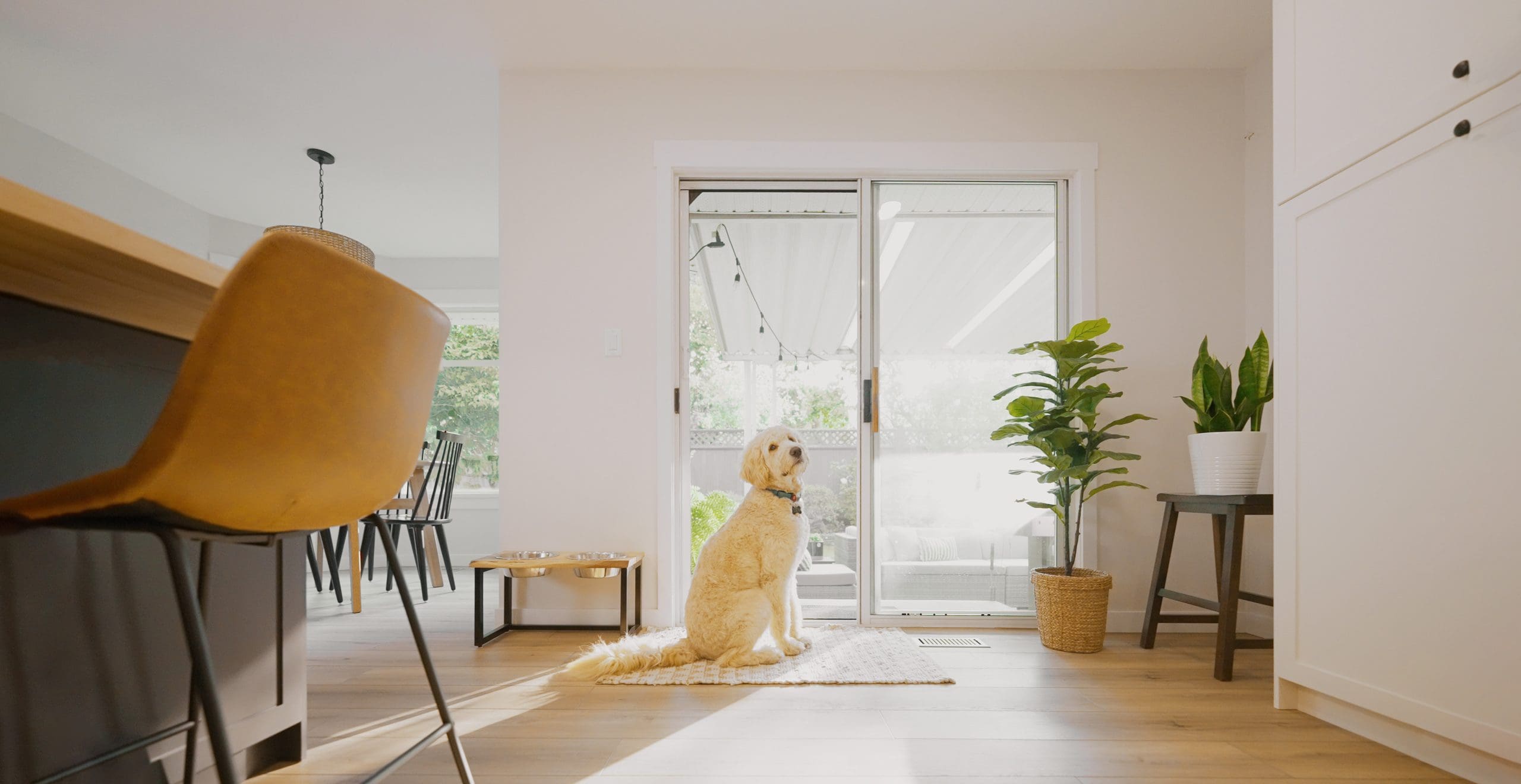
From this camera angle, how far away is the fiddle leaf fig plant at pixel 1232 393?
2561mm

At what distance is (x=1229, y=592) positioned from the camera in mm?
2396

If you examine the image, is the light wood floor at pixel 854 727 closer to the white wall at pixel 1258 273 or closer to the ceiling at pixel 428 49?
the white wall at pixel 1258 273

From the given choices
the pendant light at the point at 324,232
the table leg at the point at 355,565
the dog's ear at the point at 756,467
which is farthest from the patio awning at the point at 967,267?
the table leg at the point at 355,565

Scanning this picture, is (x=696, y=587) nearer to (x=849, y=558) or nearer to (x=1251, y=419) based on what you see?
(x=1251, y=419)

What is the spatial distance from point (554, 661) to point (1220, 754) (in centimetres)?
194

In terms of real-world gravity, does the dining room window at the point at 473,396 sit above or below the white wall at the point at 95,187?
below

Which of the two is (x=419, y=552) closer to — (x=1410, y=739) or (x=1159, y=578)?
(x=1159, y=578)

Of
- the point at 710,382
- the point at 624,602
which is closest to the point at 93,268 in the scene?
the point at 624,602

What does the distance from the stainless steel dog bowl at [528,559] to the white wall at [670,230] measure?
3.5 inches

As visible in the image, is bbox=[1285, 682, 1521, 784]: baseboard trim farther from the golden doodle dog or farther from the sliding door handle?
the sliding door handle

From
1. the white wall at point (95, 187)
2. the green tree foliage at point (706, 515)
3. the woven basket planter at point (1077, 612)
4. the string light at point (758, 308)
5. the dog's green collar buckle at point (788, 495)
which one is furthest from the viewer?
the string light at point (758, 308)

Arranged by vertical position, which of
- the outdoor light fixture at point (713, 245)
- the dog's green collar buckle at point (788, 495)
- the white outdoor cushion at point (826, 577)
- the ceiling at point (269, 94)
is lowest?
the white outdoor cushion at point (826, 577)

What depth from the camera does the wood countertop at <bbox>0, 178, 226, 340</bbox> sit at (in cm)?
80

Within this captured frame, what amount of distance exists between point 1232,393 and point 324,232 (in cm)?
356
